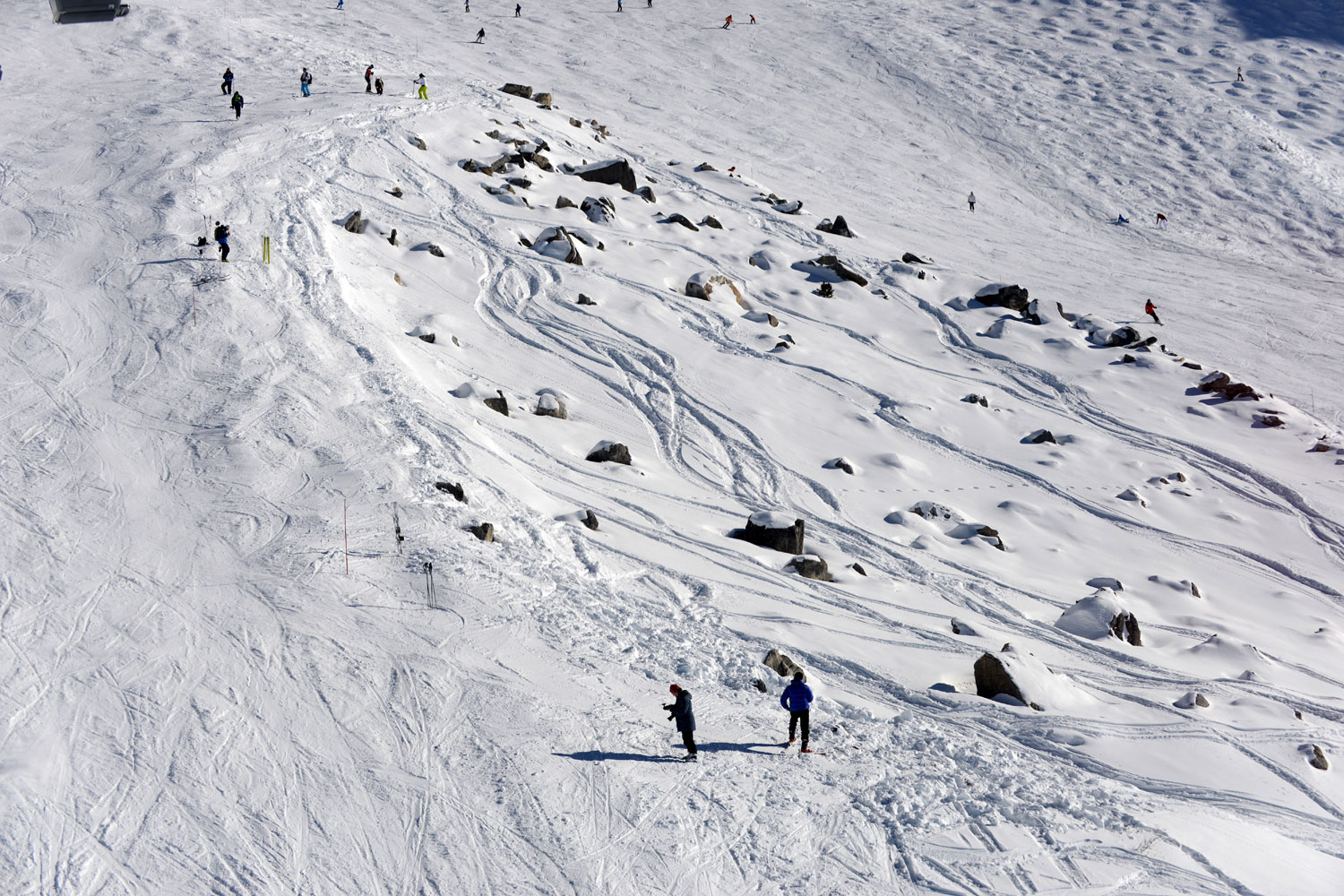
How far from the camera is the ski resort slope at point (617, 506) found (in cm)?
937

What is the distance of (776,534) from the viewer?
16.7 m

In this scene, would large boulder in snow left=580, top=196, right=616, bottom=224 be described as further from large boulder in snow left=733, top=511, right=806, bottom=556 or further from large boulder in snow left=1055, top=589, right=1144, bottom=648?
large boulder in snow left=1055, top=589, right=1144, bottom=648

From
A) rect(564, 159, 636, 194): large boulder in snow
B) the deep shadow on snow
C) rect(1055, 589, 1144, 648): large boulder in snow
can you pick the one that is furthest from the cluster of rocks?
the deep shadow on snow

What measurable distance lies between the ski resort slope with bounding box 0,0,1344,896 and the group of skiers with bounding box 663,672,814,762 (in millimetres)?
385

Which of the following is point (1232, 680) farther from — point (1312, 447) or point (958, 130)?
point (958, 130)

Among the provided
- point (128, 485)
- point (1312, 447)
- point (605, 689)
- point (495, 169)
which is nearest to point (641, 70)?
point (495, 169)

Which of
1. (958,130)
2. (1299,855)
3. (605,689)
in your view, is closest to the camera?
(1299,855)

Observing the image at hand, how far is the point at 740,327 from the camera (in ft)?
85.9

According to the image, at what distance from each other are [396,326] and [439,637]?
36.9ft

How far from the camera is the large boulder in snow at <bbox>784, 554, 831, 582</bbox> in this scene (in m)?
15.9

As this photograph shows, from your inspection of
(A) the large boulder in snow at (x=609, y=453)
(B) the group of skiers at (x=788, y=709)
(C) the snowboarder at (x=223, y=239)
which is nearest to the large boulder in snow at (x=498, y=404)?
(A) the large boulder in snow at (x=609, y=453)

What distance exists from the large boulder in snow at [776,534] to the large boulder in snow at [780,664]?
153 inches

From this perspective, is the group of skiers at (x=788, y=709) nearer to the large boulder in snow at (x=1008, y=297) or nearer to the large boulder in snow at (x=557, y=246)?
the large boulder in snow at (x=557, y=246)

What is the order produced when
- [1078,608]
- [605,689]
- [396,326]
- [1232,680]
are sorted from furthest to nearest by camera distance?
[396,326]
[1078,608]
[1232,680]
[605,689]
